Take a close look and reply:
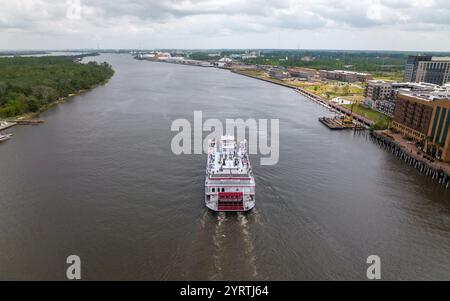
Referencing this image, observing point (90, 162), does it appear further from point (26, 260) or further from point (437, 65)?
point (437, 65)

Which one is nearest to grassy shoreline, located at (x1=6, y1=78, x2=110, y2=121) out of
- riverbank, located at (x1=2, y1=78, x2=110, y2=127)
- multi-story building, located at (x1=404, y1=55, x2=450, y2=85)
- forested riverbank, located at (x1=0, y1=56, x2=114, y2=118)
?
riverbank, located at (x1=2, y1=78, x2=110, y2=127)

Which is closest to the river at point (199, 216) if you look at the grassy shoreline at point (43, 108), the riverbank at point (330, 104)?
the grassy shoreline at point (43, 108)

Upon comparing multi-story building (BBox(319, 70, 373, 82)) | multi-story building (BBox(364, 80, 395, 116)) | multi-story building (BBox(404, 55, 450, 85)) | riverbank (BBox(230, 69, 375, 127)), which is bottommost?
riverbank (BBox(230, 69, 375, 127))

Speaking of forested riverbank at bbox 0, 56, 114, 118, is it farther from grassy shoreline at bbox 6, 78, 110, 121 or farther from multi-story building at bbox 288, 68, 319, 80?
multi-story building at bbox 288, 68, 319, 80

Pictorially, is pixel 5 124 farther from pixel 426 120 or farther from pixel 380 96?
pixel 380 96

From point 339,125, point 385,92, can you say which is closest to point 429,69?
point 385,92

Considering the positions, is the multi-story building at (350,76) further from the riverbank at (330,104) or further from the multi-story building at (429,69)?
the riverbank at (330,104)

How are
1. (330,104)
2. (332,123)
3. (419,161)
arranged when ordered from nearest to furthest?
(419,161) < (332,123) < (330,104)

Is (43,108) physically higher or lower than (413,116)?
lower
